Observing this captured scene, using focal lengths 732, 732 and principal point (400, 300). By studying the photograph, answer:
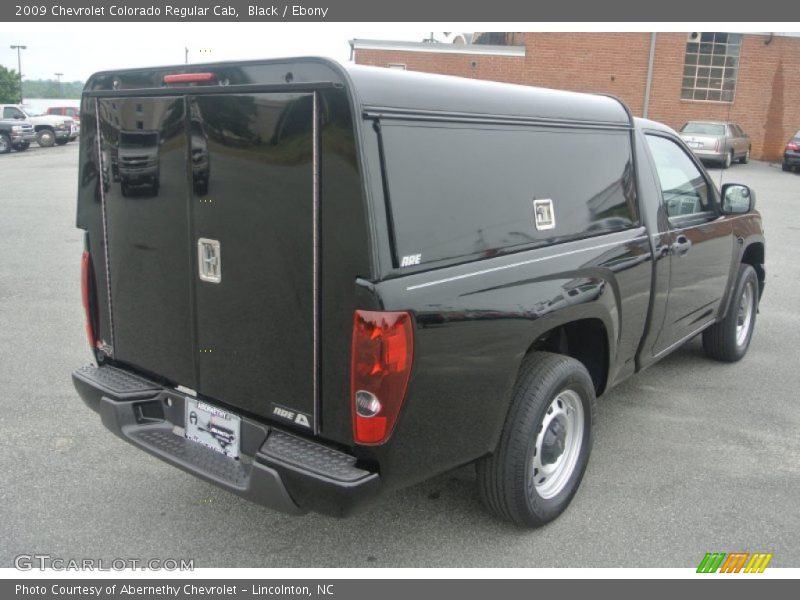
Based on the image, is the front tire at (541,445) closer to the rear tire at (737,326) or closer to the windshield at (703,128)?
the rear tire at (737,326)

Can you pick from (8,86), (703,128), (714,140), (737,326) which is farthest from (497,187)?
(8,86)

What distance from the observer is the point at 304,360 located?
9.12 ft

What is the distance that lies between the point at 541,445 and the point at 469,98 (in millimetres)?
1587

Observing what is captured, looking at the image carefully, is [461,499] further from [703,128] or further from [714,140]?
[703,128]

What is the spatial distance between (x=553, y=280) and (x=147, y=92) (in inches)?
76.0

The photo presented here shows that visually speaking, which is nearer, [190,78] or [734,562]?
[190,78]

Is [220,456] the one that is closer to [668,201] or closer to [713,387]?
[668,201]

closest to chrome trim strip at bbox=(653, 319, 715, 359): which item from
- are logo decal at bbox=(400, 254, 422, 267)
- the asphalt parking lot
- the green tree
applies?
the asphalt parking lot

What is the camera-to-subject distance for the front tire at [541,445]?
3131 millimetres

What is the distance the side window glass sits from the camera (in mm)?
4410

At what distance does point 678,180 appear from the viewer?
15.2ft

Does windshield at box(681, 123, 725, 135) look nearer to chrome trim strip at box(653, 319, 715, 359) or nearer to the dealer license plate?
chrome trim strip at box(653, 319, 715, 359)

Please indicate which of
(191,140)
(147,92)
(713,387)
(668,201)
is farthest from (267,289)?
(713,387)

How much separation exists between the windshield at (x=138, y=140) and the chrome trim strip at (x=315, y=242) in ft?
2.99
